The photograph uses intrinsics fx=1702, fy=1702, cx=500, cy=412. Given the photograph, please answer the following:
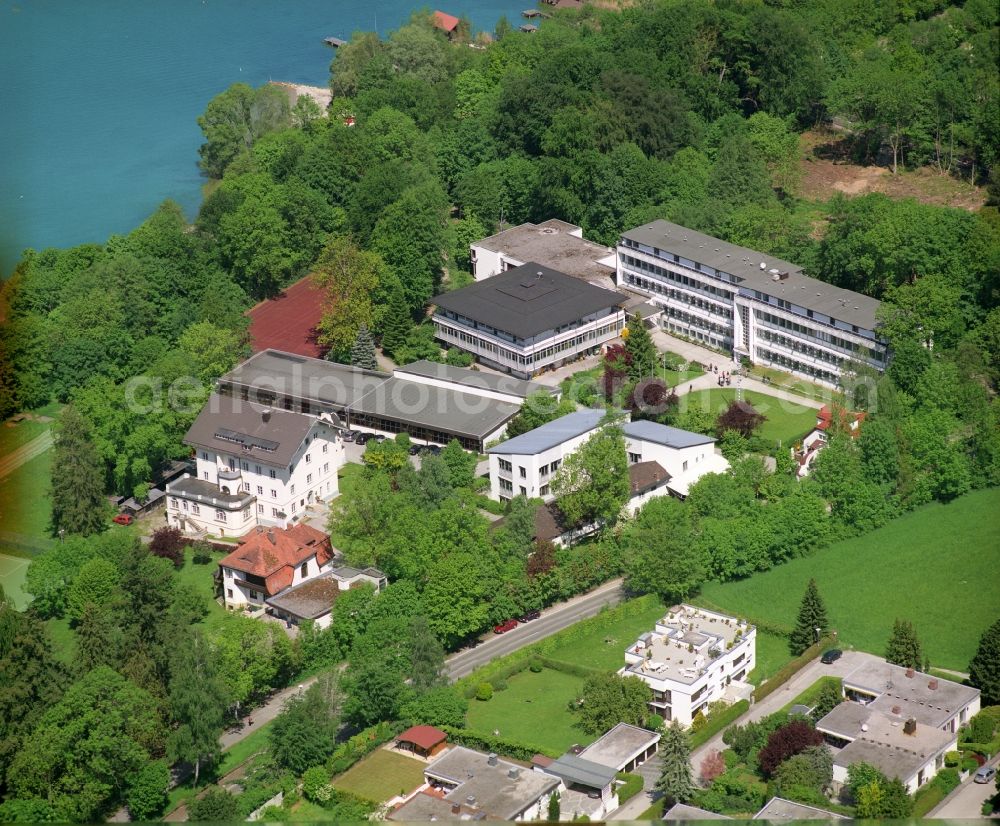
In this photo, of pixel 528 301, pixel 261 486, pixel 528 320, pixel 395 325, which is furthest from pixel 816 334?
pixel 261 486

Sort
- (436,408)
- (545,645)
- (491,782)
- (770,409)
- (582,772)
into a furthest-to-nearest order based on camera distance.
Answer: (770,409) < (436,408) < (545,645) < (582,772) < (491,782)

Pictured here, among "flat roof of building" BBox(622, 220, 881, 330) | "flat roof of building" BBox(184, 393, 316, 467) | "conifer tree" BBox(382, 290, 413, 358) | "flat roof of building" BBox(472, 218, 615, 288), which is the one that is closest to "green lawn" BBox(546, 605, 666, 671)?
"flat roof of building" BBox(184, 393, 316, 467)

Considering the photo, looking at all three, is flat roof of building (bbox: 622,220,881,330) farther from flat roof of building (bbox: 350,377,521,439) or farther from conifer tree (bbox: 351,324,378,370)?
conifer tree (bbox: 351,324,378,370)

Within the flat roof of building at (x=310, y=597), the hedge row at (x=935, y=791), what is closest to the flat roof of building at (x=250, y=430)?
the flat roof of building at (x=310, y=597)

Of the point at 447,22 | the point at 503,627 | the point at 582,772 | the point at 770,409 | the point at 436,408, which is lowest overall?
the point at 503,627

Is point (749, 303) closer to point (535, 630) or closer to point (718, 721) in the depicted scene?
point (535, 630)

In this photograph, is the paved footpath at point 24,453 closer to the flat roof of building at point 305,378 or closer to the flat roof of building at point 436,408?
the flat roof of building at point 305,378

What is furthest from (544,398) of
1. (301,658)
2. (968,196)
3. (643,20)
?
(643,20)
